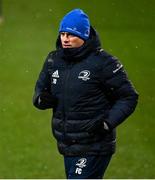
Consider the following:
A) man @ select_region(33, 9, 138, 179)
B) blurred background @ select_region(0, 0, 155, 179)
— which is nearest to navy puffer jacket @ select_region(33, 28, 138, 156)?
man @ select_region(33, 9, 138, 179)

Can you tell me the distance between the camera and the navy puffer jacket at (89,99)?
6.78 m

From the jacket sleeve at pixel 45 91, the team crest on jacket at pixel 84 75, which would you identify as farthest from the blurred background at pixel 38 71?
the team crest on jacket at pixel 84 75

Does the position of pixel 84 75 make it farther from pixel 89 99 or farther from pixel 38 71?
pixel 38 71

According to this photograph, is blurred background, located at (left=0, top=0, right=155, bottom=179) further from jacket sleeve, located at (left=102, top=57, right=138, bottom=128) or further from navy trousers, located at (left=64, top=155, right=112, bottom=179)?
jacket sleeve, located at (left=102, top=57, right=138, bottom=128)

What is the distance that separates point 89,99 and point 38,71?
7.16 metres

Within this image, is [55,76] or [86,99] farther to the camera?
[55,76]

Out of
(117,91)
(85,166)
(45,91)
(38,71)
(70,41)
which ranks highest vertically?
(70,41)

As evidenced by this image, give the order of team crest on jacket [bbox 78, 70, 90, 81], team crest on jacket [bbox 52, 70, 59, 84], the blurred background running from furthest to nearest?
1. the blurred background
2. team crest on jacket [bbox 52, 70, 59, 84]
3. team crest on jacket [bbox 78, 70, 90, 81]

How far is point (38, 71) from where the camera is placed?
13883mm

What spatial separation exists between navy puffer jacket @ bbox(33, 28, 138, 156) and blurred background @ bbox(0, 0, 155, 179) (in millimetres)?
2481

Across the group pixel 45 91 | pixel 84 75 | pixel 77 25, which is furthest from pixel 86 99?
pixel 77 25

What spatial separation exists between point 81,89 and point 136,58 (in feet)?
25.9

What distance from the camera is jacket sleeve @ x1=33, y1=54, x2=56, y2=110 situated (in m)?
6.91

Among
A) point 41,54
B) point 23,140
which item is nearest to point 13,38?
point 41,54
